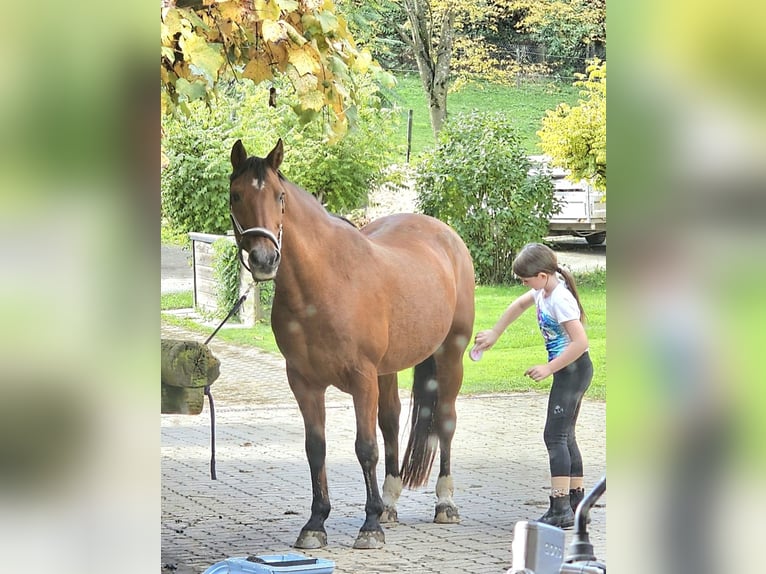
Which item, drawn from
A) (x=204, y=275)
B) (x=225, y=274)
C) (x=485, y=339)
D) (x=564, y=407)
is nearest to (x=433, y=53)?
(x=225, y=274)

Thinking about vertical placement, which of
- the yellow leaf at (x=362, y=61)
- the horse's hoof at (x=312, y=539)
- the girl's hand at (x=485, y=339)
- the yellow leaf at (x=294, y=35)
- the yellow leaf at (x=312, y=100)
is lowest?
the horse's hoof at (x=312, y=539)

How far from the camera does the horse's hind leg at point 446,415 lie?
16.2ft

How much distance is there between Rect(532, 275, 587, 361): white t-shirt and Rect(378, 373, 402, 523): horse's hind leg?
2.69 feet

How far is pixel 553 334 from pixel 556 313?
0.34 feet

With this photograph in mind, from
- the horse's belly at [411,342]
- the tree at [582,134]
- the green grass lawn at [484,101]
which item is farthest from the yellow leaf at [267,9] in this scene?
the tree at [582,134]

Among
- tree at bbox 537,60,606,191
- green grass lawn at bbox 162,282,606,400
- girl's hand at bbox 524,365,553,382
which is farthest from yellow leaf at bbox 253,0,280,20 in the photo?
green grass lawn at bbox 162,282,606,400

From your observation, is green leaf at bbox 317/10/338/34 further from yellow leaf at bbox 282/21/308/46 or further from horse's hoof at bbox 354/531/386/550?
horse's hoof at bbox 354/531/386/550

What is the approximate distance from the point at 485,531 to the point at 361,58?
7.32 ft

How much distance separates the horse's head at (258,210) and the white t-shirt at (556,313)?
3.77 feet

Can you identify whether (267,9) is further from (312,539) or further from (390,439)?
(390,439)

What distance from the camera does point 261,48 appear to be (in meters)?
3.34

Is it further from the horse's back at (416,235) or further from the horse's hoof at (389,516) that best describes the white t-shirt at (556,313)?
the horse's hoof at (389,516)
